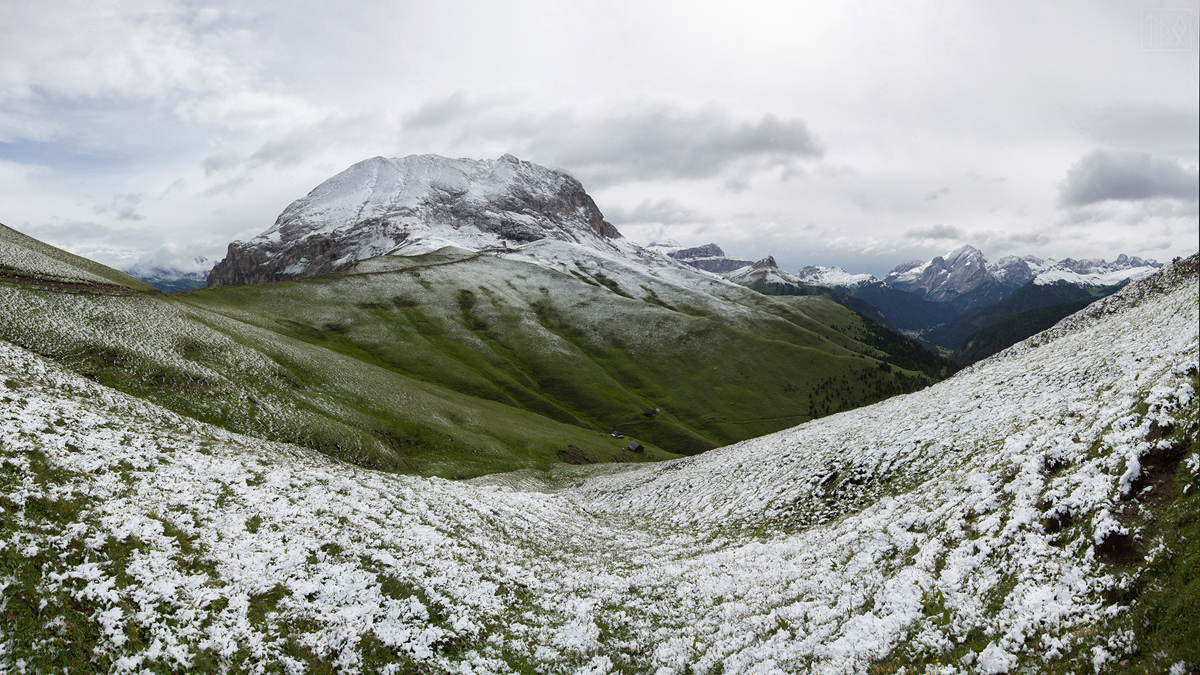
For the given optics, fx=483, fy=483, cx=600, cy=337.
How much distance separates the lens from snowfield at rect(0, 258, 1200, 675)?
12094 mm

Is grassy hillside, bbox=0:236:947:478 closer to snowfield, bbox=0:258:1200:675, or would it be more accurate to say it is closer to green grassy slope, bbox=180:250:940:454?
green grassy slope, bbox=180:250:940:454

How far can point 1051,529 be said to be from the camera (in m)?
13.5

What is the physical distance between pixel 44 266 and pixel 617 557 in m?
93.4

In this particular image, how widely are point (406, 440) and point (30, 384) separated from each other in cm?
3311

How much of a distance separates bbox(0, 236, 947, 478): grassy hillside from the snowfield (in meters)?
23.5

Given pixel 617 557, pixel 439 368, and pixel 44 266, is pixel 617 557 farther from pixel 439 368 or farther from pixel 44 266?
pixel 439 368

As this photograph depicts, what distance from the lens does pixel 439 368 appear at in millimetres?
114688

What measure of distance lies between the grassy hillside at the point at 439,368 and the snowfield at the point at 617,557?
23549mm

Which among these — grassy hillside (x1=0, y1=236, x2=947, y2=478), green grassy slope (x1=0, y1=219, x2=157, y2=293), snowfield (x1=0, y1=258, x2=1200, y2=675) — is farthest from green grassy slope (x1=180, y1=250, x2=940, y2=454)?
snowfield (x1=0, y1=258, x2=1200, y2=675)

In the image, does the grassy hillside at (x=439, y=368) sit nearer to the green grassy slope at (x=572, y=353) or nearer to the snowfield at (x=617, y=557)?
the green grassy slope at (x=572, y=353)

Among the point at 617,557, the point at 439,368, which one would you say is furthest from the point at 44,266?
the point at 617,557

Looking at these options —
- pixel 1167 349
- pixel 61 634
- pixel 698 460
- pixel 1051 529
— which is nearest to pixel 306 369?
pixel 698 460

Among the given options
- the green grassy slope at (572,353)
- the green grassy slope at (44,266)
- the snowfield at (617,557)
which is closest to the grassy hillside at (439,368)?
the green grassy slope at (572,353)

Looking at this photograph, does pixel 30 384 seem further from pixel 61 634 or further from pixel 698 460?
pixel 698 460
